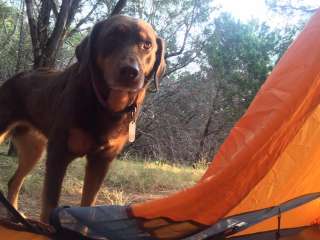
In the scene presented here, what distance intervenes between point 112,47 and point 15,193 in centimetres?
181

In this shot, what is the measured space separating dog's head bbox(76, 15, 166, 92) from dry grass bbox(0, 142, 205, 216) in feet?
5.13

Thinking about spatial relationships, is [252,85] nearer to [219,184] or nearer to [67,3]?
[67,3]

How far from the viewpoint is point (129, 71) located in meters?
3.12

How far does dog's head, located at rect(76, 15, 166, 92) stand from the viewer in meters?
3.17

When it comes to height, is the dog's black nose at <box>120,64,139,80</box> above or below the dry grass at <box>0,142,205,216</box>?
above

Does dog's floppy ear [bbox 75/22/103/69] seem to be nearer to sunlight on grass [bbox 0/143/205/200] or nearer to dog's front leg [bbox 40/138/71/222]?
dog's front leg [bbox 40/138/71/222]

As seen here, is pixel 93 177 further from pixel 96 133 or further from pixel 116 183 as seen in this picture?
pixel 116 183

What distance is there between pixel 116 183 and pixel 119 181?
0.20 feet

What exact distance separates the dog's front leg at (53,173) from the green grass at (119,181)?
4.69 ft

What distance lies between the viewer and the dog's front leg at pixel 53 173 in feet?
10.7

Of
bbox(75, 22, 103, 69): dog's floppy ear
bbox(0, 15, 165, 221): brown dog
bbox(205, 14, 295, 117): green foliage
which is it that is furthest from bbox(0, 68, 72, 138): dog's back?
bbox(205, 14, 295, 117): green foliage

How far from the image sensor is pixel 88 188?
12.3 ft

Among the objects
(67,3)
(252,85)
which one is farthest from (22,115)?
(252,85)

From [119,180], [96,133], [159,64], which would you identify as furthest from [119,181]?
[96,133]
